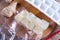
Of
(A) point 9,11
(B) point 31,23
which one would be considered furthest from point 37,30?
(A) point 9,11

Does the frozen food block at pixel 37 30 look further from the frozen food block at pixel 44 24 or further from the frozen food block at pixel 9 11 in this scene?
the frozen food block at pixel 9 11

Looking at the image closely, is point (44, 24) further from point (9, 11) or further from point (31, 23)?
point (9, 11)

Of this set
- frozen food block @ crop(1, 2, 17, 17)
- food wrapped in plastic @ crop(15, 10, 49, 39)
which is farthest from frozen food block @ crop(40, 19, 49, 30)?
frozen food block @ crop(1, 2, 17, 17)

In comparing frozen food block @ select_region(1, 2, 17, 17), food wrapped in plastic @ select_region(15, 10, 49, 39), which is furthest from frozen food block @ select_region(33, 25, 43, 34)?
frozen food block @ select_region(1, 2, 17, 17)

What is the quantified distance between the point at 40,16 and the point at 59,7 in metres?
0.10

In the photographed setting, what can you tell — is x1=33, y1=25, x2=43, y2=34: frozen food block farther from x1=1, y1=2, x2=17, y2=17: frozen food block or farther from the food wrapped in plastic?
x1=1, y1=2, x2=17, y2=17: frozen food block

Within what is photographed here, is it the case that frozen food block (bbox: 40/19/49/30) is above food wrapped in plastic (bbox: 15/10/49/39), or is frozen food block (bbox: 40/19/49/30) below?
above

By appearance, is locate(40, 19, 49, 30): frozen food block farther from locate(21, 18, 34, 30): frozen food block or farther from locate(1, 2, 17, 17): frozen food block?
locate(1, 2, 17, 17): frozen food block

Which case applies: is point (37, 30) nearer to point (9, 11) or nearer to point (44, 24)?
point (44, 24)

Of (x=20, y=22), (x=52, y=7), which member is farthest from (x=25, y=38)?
(x=52, y=7)

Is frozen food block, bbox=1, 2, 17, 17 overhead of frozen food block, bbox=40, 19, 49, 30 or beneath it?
beneath

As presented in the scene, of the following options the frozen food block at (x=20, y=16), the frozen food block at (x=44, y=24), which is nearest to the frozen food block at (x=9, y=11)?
the frozen food block at (x=20, y=16)

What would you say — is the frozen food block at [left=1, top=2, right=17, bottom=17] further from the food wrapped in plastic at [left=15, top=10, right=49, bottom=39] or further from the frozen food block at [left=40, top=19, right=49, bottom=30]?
the frozen food block at [left=40, top=19, right=49, bottom=30]

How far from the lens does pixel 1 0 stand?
2.91 ft
